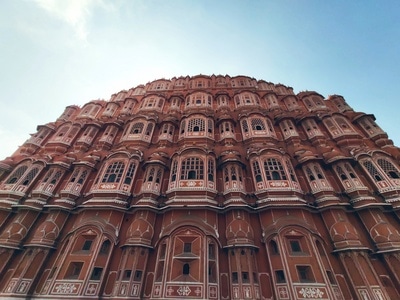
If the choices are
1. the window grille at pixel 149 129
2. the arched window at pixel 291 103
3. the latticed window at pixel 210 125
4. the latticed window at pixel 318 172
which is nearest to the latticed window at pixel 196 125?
the latticed window at pixel 210 125

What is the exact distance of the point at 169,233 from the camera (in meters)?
13.6

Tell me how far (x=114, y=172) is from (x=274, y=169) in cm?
1298

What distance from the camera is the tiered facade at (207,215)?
12.2 meters

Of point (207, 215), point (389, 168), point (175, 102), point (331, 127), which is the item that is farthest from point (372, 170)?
point (175, 102)

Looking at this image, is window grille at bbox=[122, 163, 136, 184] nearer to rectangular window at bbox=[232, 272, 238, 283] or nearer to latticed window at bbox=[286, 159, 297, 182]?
rectangular window at bbox=[232, 272, 238, 283]

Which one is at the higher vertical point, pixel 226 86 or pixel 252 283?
pixel 226 86

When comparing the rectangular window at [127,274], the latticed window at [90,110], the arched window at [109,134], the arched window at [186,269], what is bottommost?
the rectangular window at [127,274]

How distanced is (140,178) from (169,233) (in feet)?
20.4

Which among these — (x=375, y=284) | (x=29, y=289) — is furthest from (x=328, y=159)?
(x=29, y=289)

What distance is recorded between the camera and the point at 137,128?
76.0 ft

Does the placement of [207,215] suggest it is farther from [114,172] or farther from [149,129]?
[149,129]

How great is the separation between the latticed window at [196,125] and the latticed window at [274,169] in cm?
765

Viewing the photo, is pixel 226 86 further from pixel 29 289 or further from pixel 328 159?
pixel 29 289

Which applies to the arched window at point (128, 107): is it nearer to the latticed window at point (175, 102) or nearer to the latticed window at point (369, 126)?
the latticed window at point (175, 102)
